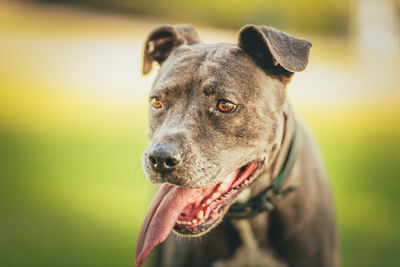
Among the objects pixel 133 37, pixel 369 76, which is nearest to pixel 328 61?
pixel 369 76

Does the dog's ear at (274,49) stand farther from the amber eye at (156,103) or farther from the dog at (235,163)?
the amber eye at (156,103)

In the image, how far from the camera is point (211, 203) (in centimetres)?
312

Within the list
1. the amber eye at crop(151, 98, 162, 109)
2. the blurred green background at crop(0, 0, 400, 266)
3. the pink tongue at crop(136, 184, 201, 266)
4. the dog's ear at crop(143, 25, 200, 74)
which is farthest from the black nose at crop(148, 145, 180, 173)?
the blurred green background at crop(0, 0, 400, 266)

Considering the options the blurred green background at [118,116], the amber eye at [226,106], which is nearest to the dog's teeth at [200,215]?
the amber eye at [226,106]

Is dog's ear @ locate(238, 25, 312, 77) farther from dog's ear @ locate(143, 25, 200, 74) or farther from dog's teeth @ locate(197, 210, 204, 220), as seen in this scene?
dog's teeth @ locate(197, 210, 204, 220)

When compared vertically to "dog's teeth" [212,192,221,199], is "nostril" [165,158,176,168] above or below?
above

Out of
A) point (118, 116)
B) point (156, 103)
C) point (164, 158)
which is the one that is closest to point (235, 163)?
point (164, 158)

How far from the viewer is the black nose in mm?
2836

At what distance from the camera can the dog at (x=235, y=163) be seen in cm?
300

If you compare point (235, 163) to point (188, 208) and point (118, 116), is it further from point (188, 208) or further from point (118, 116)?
point (118, 116)

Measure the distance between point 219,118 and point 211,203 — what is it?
1.80ft

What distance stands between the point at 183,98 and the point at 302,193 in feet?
3.71

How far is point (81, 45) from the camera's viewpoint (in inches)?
846

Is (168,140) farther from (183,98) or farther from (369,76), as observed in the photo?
(369,76)
